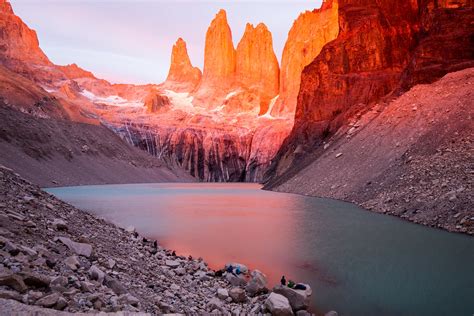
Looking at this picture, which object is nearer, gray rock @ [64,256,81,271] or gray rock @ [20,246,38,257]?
gray rock @ [20,246,38,257]

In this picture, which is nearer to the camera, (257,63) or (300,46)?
(300,46)

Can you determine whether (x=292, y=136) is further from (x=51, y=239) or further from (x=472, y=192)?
(x=51, y=239)

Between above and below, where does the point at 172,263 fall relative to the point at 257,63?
below

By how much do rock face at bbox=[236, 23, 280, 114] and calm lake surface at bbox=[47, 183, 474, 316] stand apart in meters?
102

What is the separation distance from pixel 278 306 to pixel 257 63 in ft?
395

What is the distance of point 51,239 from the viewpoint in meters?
6.48

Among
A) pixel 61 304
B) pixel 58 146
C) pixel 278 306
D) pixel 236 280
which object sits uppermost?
pixel 61 304

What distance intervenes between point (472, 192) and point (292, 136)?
4114 centimetres

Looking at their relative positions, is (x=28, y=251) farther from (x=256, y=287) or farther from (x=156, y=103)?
(x=156, y=103)

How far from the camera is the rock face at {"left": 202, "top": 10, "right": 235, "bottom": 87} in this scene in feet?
412

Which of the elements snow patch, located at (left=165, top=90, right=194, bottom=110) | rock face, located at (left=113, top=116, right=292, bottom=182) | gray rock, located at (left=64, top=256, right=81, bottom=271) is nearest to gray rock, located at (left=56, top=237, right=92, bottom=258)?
gray rock, located at (left=64, top=256, right=81, bottom=271)

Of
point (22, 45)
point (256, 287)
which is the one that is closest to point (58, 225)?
point (256, 287)

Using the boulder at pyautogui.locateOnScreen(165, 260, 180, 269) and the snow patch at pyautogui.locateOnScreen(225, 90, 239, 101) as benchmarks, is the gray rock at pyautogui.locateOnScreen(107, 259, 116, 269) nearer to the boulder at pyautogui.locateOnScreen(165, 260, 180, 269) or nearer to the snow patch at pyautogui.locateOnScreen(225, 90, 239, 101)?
the boulder at pyautogui.locateOnScreen(165, 260, 180, 269)

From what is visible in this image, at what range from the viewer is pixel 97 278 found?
5.51 meters
